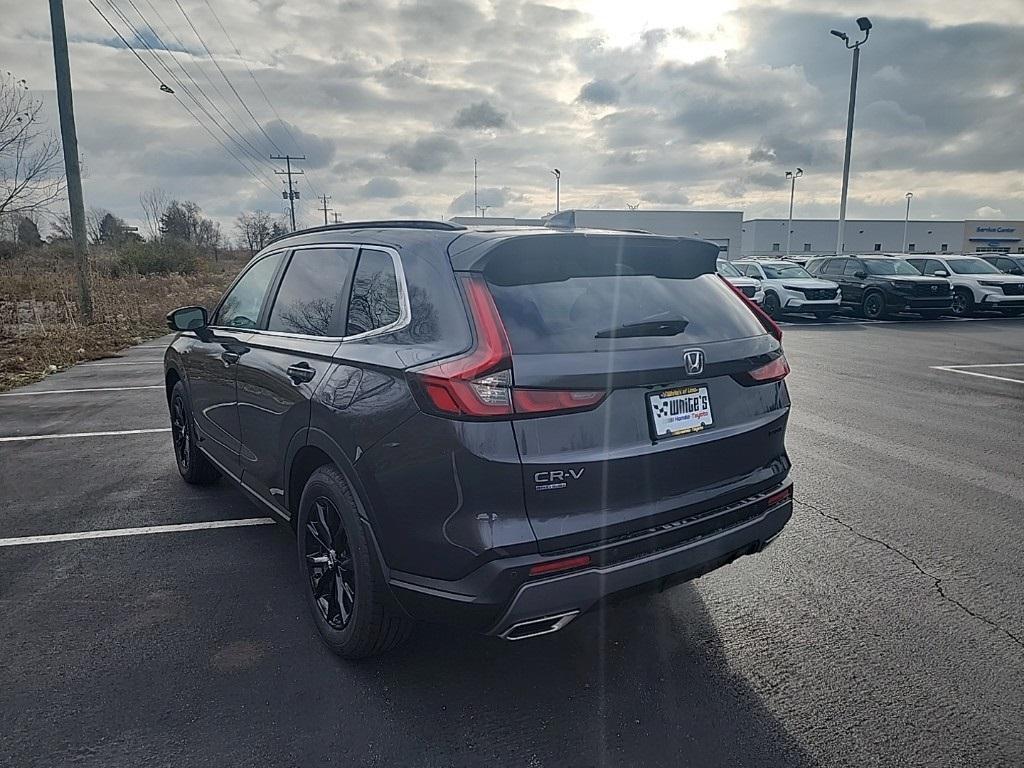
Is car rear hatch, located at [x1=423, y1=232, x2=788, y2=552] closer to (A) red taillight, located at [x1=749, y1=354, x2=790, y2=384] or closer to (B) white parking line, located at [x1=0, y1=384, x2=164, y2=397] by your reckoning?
(A) red taillight, located at [x1=749, y1=354, x2=790, y2=384]

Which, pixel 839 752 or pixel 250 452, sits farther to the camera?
pixel 250 452

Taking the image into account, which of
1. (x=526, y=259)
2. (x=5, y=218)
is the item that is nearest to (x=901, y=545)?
(x=526, y=259)

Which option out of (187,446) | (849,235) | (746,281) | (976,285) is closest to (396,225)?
(187,446)

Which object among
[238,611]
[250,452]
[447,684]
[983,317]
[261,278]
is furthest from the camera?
[983,317]

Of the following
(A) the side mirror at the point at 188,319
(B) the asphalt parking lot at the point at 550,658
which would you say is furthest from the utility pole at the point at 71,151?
(A) the side mirror at the point at 188,319

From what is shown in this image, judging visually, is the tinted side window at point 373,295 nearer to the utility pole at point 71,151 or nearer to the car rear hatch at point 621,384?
the car rear hatch at point 621,384

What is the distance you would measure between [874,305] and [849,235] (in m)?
73.5

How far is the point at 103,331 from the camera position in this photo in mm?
16312

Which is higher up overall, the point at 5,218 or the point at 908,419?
the point at 5,218

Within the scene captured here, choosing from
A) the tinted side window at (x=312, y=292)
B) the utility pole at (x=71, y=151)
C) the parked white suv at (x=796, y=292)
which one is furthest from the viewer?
the parked white suv at (x=796, y=292)

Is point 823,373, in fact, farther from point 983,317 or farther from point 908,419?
point 983,317

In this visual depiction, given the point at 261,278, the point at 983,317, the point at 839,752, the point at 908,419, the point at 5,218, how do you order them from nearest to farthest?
1. the point at 839,752
2. the point at 261,278
3. the point at 908,419
4. the point at 5,218
5. the point at 983,317

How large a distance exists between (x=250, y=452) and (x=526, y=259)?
6.90 ft

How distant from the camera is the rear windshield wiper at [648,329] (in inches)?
99.7
